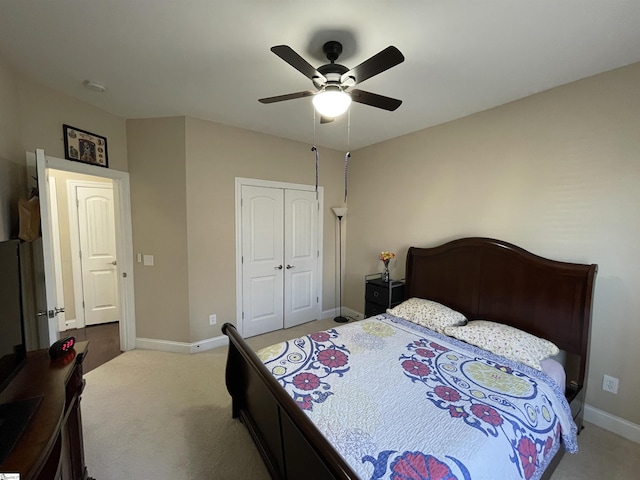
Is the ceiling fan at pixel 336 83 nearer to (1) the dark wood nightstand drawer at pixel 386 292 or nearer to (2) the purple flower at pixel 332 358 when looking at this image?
(2) the purple flower at pixel 332 358

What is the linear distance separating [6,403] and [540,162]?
3654 mm

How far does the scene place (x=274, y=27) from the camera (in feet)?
5.02

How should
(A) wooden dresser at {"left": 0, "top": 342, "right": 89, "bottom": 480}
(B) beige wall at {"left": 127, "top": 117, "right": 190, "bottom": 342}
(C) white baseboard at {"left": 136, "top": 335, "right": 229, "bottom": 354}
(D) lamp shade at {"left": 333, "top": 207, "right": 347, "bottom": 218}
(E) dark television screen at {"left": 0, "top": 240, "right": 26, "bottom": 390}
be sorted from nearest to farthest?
(A) wooden dresser at {"left": 0, "top": 342, "right": 89, "bottom": 480} → (E) dark television screen at {"left": 0, "top": 240, "right": 26, "bottom": 390} → (B) beige wall at {"left": 127, "top": 117, "right": 190, "bottom": 342} → (C) white baseboard at {"left": 136, "top": 335, "right": 229, "bottom": 354} → (D) lamp shade at {"left": 333, "top": 207, "right": 347, "bottom": 218}

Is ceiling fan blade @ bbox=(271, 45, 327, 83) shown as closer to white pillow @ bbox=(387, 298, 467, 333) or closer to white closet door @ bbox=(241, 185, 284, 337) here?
white closet door @ bbox=(241, 185, 284, 337)

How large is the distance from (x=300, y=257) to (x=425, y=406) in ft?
8.91

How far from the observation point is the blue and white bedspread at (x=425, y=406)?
1119 millimetres

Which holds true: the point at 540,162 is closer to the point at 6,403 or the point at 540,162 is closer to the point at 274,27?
the point at 274,27

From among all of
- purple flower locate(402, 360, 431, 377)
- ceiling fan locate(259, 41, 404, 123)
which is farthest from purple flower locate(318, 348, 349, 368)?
ceiling fan locate(259, 41, 404, 123)

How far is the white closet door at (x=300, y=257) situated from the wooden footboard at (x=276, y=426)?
1.80 meters

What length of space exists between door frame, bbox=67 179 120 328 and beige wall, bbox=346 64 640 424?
14.2 ft

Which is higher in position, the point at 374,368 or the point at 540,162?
the point at 540,162

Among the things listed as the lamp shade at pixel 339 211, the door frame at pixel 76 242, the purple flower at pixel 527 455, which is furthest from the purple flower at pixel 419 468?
the door frame at pixel 76 242

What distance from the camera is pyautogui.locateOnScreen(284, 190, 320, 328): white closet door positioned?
3775 mm

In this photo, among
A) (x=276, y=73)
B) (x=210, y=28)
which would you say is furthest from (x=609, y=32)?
(x=210, y=28)
